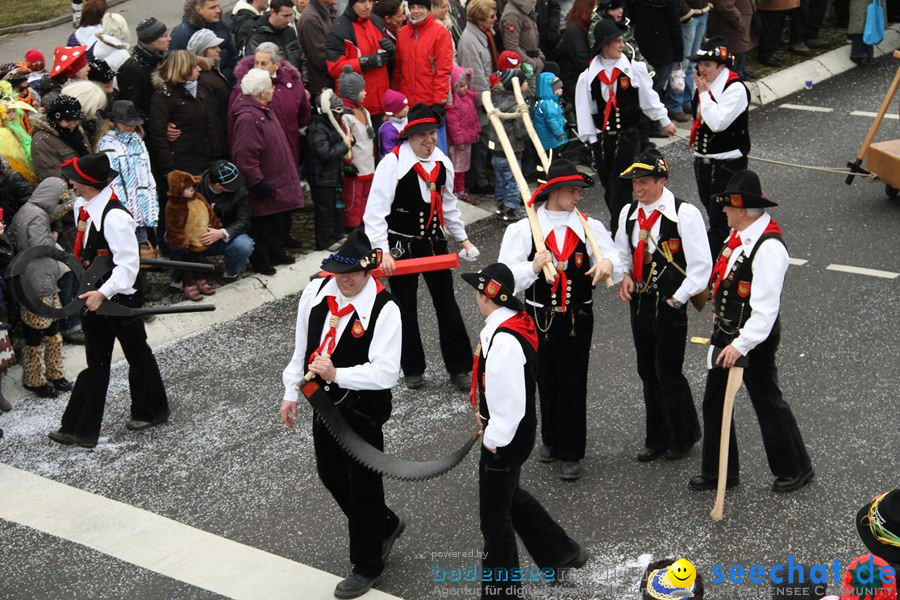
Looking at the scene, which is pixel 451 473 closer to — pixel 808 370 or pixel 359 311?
pixel 359 311

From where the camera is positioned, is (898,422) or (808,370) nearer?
(898,422)

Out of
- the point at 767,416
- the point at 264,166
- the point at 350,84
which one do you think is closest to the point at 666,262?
the point at 767,416

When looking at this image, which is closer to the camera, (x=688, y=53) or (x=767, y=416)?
(x=767, y=416)

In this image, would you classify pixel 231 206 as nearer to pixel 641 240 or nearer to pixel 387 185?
pixel 387 185

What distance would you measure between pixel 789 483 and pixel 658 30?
731 centimetres

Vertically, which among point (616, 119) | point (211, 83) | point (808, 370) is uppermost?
point (211, 83)

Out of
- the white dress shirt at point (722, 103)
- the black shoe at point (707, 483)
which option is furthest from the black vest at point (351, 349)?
the white dress shirt at point (722, 103)

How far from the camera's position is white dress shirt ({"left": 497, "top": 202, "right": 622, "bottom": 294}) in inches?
277

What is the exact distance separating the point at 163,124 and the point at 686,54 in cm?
656

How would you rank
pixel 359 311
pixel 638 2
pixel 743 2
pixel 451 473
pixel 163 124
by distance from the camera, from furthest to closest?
pixel 743 2 < pixel 638 2 < pixel 163 124 < pixel 451 473 < pixel 359 311

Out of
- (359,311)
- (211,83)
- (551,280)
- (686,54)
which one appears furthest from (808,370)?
(686,54)

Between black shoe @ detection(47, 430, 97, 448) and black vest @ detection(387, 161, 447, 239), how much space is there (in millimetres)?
2426

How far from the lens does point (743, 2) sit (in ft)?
47.3

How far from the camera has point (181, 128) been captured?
32.5 feet
